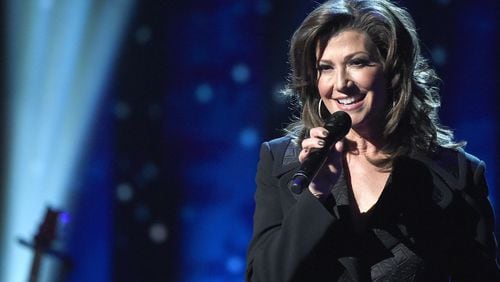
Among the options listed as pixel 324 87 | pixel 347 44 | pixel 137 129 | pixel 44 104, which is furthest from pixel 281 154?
pixel 44 104

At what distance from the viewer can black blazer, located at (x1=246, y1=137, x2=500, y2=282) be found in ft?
4.82

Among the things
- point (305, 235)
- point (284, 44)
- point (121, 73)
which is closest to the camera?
point (305, 235)

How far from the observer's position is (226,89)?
3311 mm

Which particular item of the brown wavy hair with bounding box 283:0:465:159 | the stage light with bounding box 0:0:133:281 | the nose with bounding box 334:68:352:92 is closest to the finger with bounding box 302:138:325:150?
the nose with bounding box 334:68:352:92

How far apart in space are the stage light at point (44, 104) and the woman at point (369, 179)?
190cm

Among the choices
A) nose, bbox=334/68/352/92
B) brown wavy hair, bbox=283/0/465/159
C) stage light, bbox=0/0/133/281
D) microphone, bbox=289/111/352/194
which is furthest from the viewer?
stage light, bbox=0/0/133/281

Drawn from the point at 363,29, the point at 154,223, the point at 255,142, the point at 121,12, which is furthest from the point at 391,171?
the point at 121,12

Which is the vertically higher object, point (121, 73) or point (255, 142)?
point (121, 73)

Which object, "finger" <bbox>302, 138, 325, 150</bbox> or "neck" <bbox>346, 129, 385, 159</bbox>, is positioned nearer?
"finger" <bbox>302, 138, 325, 150</bbox>

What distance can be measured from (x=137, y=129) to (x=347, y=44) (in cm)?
196

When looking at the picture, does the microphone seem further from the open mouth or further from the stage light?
the stage light

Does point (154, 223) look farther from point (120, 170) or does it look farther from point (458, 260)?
point (458, 260)

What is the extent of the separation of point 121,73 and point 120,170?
0.47 meters

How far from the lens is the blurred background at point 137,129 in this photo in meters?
3.29
